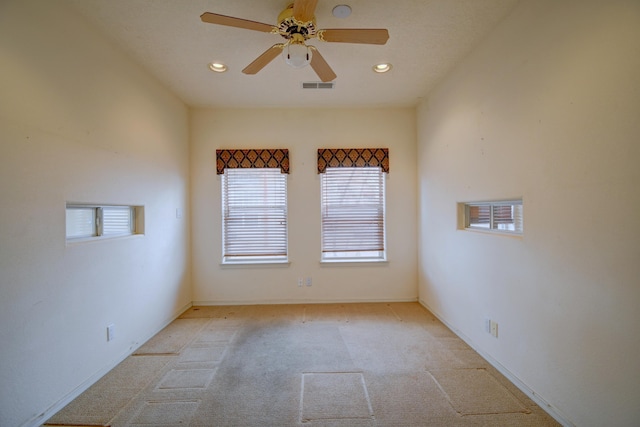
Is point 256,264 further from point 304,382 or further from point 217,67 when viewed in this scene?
point 217,67

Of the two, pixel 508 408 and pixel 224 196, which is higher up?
pixel 224 196

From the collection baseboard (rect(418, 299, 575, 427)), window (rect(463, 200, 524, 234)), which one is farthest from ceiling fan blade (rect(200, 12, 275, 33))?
baseboard (rect(418, 299, 575, 427))

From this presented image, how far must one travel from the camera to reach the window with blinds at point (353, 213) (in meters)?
3.79

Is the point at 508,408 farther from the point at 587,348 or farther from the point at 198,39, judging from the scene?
the point at 198,39

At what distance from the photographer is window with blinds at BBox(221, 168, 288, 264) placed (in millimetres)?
3754

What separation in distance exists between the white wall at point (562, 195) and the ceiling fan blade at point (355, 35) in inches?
40.7

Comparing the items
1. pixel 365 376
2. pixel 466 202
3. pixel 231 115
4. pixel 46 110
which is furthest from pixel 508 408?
pixel 231 115

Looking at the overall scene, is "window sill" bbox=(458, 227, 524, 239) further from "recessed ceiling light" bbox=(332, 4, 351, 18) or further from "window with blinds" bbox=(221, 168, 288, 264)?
"window with blinds" bbox=(221, 168, 288, 264)

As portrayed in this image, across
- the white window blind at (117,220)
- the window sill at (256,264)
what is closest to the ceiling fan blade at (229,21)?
the white window blind at (117,220)

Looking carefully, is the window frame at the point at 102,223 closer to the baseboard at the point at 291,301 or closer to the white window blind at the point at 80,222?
the white window blind at the point at 80,222

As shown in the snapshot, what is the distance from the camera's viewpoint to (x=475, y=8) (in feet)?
6.35

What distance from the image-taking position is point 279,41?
2.29 meters

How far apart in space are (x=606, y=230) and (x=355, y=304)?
2.80 meters

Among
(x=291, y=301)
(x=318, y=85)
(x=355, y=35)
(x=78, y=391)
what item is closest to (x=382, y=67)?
(x=318, y=85)
